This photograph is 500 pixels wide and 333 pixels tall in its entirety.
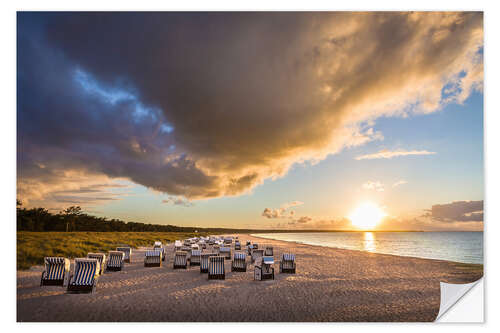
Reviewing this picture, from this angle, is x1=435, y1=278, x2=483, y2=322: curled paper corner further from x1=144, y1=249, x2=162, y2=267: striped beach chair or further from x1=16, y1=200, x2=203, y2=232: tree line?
x1=16, y1=200, x2=203, y2=232: tree line

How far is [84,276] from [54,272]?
49.1 inches

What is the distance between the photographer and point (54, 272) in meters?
8.41

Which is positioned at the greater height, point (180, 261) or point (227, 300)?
point (227, 300)

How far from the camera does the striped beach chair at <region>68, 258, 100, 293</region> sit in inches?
309

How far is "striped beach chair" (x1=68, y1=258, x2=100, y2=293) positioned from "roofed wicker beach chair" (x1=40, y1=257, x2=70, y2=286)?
81cm

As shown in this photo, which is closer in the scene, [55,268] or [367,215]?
[55,268]

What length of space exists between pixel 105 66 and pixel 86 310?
7.09 meters

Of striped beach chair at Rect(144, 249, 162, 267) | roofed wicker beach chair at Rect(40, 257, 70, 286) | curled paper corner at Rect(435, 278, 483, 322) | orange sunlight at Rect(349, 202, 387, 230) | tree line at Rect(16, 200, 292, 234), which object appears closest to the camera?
curled paper corner at Rect(435, 278, 483, 322)

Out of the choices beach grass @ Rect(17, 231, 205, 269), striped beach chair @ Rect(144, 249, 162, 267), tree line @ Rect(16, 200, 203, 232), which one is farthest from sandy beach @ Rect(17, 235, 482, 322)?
striped beach chair @ Rect(144, 249, 162, 267)

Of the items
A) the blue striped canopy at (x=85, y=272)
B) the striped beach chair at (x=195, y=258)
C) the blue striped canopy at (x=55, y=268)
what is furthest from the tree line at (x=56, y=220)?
the striped beach chair at (x=195, y=258)

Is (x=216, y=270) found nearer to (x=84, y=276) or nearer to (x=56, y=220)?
(x=84, y=276)

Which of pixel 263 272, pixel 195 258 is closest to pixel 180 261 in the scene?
pixel 195 258
